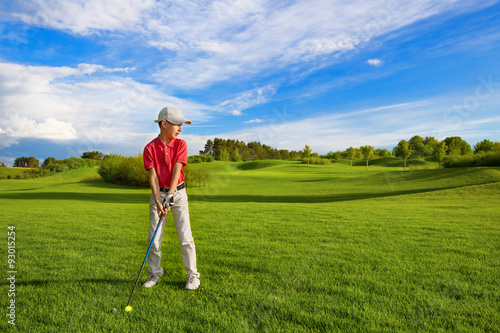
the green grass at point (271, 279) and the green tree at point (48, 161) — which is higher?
the green tree at point (48, 161)

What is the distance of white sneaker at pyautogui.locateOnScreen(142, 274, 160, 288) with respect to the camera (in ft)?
14.6

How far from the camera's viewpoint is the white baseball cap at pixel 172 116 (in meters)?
4.54

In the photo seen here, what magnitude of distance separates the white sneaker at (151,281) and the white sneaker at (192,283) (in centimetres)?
53

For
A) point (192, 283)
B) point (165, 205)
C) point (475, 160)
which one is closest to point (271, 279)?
point (192, 283)

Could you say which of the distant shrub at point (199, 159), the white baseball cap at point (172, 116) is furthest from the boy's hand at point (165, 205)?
the distant shrub at point (199, 159)

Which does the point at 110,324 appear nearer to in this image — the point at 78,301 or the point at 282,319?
the point at 78,301

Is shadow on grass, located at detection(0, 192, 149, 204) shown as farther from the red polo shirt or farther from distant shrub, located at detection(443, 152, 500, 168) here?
distant shrub, located at detection(443, 152, 500, 168)

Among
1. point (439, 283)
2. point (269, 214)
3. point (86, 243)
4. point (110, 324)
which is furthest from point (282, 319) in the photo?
point (269, 214)

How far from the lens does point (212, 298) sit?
4008 mm

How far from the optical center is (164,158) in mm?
4574

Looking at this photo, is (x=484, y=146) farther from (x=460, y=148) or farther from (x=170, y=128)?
(x=170, y=128)

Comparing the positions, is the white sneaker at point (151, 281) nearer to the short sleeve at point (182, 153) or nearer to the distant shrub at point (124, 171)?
the short sleeve at point (182, 153)

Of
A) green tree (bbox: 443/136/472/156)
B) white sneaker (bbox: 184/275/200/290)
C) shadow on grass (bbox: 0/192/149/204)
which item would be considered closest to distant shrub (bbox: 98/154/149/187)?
shadow on grass (bbox: 0/192/149/204)

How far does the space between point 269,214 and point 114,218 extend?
208 inches
